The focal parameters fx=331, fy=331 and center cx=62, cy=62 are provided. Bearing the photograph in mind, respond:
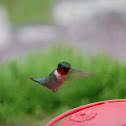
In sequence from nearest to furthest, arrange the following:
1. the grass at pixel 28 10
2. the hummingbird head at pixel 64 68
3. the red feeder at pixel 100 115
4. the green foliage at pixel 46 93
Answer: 1. the hummingbird head at pixel 64 68
2. the red feeder at pixel 100 115
3. the green foliage at pixel 46 93
4. the grass at pixel 28 10

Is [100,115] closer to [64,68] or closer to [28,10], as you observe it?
[64,68]

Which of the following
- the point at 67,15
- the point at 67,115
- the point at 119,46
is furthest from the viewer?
the point at 67,15


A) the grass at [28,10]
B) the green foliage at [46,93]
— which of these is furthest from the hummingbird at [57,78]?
the grass at [28,10]

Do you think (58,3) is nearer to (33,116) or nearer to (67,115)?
(33,116)

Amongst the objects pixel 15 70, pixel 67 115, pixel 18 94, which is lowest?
pixel 18 94

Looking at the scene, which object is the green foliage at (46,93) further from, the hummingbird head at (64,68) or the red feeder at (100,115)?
the hummingbird head at (64,68)

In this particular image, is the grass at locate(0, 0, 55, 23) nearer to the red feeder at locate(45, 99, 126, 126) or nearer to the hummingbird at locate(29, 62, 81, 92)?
the red feeder at locate(45, 99, 126, 126)

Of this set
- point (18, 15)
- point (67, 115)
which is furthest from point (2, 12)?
point (67, 115)
